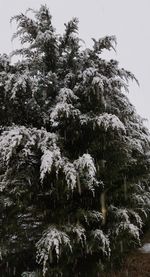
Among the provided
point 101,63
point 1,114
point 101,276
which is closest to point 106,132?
point 101,63

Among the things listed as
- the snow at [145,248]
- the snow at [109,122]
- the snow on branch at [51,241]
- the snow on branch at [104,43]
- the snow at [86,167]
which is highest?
the snow on branch at [104,43]

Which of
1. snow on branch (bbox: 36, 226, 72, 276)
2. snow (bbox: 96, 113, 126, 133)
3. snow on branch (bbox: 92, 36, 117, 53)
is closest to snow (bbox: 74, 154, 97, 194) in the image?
snow (bbox: 96, 113, 126, 133)

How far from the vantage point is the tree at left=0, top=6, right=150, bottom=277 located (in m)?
8.05

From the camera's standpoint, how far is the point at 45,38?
9156 millimetres

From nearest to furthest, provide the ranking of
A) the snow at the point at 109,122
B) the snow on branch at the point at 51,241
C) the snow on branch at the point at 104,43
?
the snow on branch at the point at 51,241, the snow at the point at 109,122, the snow on branch at the point at 104,43

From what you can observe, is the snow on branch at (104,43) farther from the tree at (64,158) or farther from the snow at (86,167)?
the snow at (86,167)

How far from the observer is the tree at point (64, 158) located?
805 centimetres

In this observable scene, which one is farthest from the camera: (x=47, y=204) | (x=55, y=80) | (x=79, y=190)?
(x=55, y=80)

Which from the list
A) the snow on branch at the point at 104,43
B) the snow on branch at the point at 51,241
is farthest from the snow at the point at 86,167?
the snow on branch at the point at 104,43

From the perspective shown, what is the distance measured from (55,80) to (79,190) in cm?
303

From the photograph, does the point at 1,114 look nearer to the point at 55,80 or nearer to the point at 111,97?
the point at 55,80

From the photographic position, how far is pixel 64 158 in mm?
7973

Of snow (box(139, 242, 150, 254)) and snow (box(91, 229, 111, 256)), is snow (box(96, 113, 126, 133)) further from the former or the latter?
snow (box(139, 242, 150, 254))

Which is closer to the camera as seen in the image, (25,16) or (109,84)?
(109,84)
